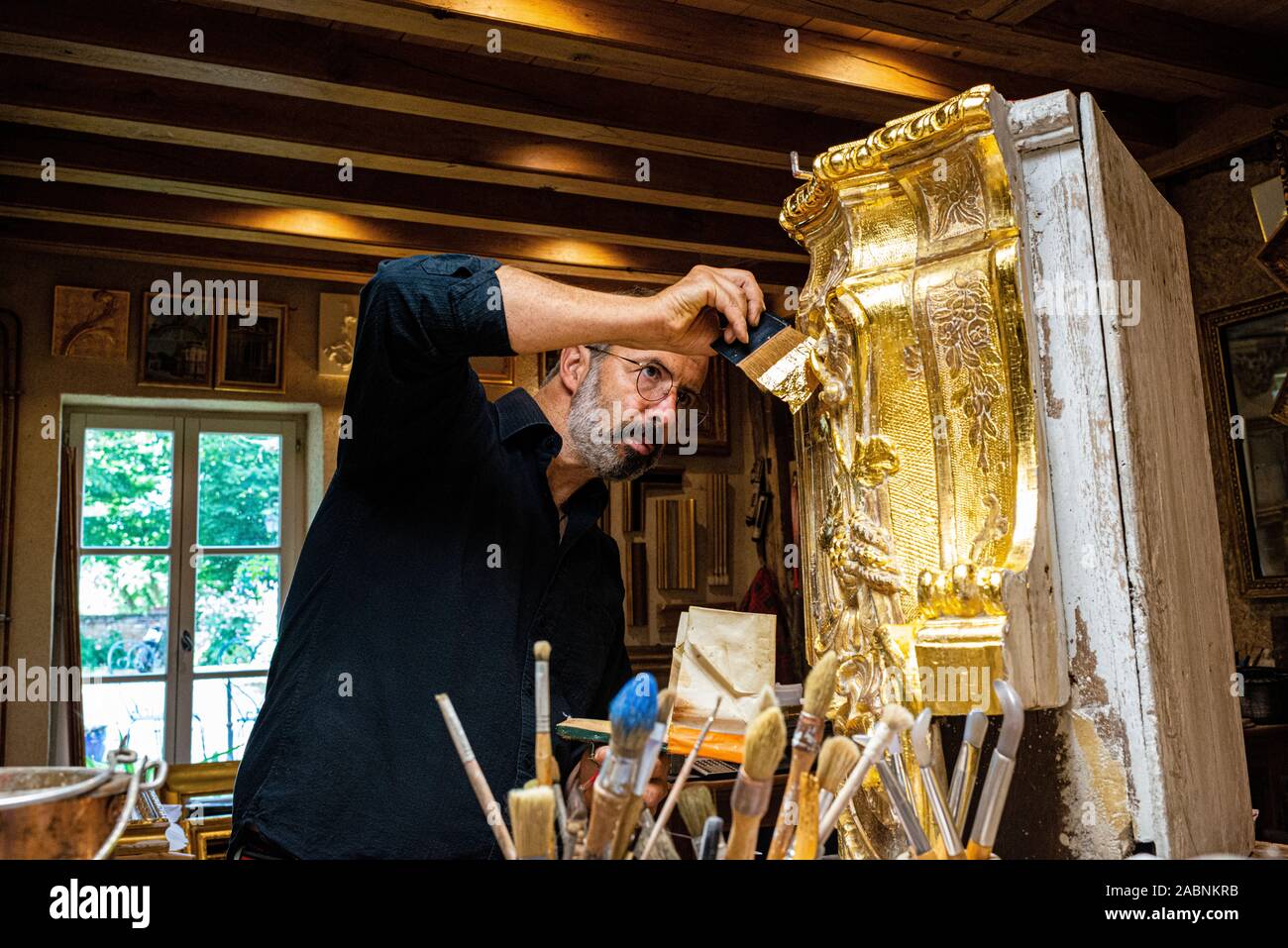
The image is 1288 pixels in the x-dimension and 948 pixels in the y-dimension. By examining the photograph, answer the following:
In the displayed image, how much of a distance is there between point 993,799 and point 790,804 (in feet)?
0.49

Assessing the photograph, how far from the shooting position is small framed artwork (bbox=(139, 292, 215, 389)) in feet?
19.9

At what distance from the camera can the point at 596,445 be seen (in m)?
1.91

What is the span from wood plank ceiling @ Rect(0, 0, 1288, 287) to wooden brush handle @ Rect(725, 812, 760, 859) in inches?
122

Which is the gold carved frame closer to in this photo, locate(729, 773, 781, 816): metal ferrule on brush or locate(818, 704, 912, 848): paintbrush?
locate(818, 704, 912, 848): paintbrush

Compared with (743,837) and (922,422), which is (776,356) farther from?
(743,837)

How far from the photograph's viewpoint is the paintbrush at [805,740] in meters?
0.76

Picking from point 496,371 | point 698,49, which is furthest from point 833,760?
point 496,371

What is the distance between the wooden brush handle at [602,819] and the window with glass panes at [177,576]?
5.93m

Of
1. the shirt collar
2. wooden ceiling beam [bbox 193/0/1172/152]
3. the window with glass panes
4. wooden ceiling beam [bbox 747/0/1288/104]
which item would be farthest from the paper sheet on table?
the window with glass panes

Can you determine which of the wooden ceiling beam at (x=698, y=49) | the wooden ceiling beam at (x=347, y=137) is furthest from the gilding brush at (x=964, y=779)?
the wooden ceiling beam at (x=347, y=137)

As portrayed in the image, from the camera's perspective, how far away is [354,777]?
1.52 metres

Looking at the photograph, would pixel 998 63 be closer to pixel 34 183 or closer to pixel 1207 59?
pixel 1207 59

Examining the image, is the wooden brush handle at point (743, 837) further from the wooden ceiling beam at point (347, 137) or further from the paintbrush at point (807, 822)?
the wooden ceiling beam at point (347, 137)

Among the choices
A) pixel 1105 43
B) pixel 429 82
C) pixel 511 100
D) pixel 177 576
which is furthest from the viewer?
pixel 177 576
